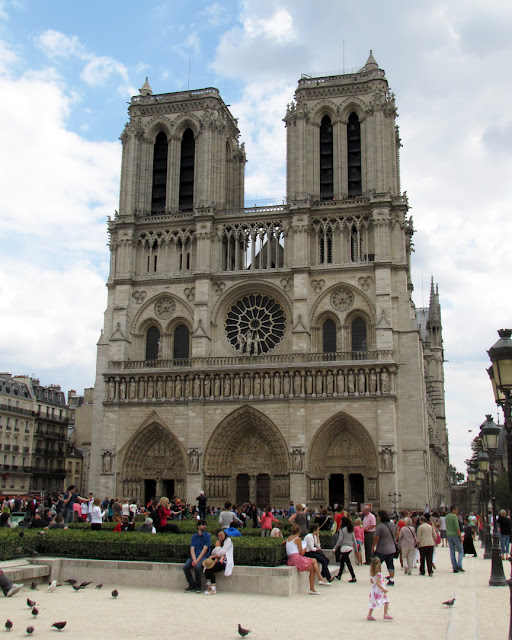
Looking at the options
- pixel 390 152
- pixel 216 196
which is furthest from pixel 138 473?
pixel 390 152

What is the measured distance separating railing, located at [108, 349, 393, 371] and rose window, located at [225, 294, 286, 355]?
Result: 3.85 feet

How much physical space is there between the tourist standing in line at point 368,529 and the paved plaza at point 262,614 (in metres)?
3.80

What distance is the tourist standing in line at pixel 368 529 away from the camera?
60.0 ft

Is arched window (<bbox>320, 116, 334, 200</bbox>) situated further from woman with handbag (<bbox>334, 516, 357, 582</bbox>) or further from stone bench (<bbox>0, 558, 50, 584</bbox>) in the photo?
stone bench (<bbox>0, 558, 50, 584</bbox>)

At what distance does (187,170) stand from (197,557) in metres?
33.0

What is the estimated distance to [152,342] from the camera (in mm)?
41094

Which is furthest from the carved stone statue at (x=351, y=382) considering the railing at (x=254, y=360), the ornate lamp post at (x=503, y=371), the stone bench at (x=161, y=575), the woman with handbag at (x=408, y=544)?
the ornate lamp post at (x=503, y=371)

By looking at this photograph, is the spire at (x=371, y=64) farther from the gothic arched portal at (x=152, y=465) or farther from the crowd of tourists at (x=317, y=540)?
the crowd of tourists at (x=317, y=540)

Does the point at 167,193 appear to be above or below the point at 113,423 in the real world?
above

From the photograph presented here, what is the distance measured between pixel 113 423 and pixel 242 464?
701 centimetres

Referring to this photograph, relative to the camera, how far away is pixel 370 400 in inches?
1398

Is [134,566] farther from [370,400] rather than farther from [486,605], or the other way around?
[370,400]

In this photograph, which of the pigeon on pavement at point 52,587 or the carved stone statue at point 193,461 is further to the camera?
the carved stone statue at point 193,461

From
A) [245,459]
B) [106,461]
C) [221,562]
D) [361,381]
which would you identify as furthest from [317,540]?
[106,461]
